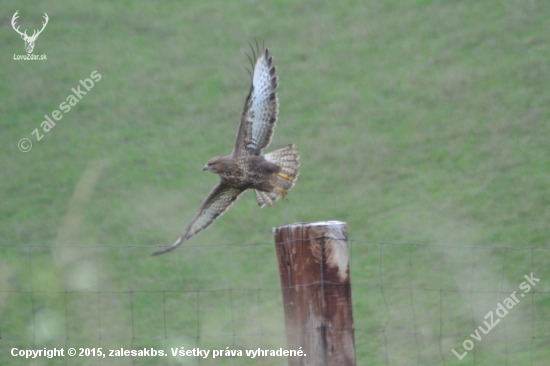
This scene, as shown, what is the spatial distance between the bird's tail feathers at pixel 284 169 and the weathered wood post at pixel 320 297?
3318 mm

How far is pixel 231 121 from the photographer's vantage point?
10820 mm

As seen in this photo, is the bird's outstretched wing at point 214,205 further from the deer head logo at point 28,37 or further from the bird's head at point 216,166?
the deer head logo at point 28,37

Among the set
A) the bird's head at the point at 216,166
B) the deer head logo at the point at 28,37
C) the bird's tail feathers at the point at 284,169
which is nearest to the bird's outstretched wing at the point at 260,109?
the bird's head at the point at 216,166

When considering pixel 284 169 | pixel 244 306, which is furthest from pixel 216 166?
pixel 244 306

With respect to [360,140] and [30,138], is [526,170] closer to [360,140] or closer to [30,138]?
[360,140]

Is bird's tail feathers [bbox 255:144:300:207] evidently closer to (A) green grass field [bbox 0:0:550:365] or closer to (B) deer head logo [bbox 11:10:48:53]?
(A) green grass field [bbox 0:0:550:365]

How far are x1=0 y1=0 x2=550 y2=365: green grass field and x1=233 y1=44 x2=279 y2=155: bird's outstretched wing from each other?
126 cm

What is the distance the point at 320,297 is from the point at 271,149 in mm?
6695

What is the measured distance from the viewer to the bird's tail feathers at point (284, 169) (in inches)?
273

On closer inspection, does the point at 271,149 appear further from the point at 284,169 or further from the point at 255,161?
the point at 255,161

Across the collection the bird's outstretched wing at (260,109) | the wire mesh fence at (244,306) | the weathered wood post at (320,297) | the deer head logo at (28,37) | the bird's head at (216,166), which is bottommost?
the weathered wood post at (320,297)

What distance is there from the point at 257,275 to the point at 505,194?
345 cm

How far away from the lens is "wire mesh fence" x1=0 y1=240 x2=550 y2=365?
7.02 meters

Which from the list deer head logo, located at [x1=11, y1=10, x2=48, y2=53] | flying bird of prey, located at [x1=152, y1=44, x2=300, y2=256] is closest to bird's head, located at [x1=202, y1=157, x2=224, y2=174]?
flying bird of prey, located at [x1=152, y1=44, x2=300, y2=256]
